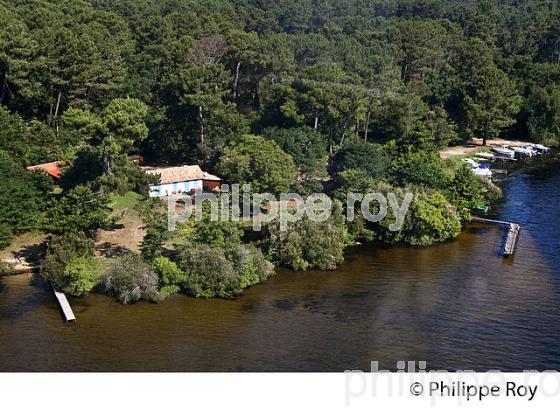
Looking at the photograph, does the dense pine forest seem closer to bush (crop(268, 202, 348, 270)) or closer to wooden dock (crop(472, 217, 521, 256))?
bush (crop(268, 202, 348, 270))

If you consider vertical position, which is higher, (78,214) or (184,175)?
(184,175)

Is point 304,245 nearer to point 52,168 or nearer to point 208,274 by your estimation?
point 208,274

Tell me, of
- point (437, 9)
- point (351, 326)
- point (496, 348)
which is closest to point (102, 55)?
point (351, 326)

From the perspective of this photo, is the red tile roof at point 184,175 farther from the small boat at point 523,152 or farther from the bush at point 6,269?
the small boat at point 523,152

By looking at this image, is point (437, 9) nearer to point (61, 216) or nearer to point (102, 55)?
point (102, 55)

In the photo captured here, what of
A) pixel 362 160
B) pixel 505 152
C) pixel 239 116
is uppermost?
pixel 239 116

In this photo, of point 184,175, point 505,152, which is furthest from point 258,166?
point 505,152
